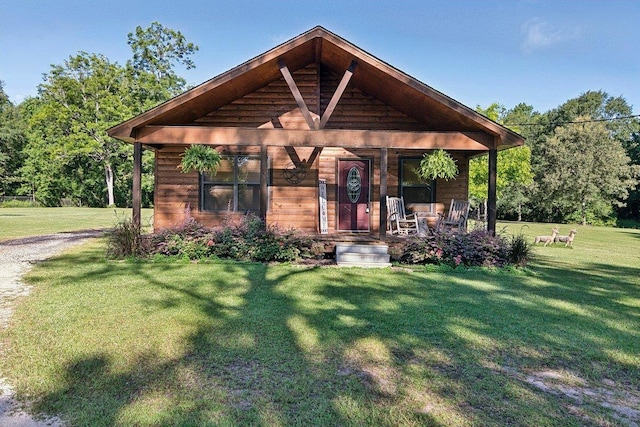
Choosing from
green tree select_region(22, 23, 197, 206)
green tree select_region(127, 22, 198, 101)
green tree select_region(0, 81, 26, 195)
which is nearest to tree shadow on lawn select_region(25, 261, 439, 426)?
green tree select_region(22, 23, 197, 206)

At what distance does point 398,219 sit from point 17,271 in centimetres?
772

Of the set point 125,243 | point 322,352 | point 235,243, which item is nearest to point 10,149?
point 125,243

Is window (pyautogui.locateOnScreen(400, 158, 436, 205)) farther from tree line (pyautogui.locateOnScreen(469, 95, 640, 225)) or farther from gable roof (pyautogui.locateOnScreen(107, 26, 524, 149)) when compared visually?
tree line (pyautogui.locateOnScreen(469, 95, 640, 225))

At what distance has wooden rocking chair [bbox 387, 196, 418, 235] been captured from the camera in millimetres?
10008

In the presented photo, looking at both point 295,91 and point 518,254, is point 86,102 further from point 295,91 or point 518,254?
point 518,254

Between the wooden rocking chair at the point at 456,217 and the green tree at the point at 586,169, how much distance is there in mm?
26622

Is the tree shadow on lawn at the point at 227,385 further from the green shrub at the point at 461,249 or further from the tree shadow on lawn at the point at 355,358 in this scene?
the green shrub at the point at 461,249

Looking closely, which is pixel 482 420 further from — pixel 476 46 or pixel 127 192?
pixel 127 192

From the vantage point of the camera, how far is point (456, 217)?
985 cm

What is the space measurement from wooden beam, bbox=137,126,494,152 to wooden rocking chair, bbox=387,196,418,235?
2.06 meters

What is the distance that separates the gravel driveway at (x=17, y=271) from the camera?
2.46 meters

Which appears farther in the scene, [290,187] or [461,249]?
[290,187]

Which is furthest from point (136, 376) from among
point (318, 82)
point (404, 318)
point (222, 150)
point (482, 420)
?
point (318, 82)

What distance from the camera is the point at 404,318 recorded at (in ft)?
15.1
